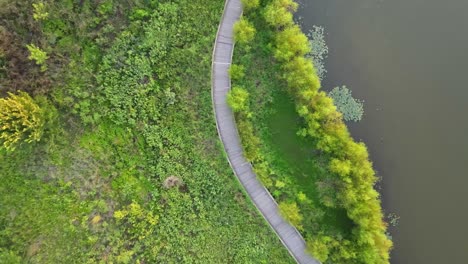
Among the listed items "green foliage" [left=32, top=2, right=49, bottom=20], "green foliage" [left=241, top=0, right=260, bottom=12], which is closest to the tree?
"green foliage" [left=32, top=2, right=49, bottom=20]

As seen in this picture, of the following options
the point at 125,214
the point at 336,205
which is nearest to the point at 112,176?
the point at 125,214

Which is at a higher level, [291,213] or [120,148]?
[120,148]

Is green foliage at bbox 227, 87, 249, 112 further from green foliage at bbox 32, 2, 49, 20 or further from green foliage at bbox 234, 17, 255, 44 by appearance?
green foliage at bbox 32, 2, 49, 20

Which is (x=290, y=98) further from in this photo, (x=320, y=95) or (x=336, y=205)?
(x=336, y=205)

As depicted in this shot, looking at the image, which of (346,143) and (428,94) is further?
(428,94)

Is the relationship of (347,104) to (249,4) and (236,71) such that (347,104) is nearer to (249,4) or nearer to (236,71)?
(236,71)

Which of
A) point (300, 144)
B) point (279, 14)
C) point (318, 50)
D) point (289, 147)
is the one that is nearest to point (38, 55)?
point (279, 14)
